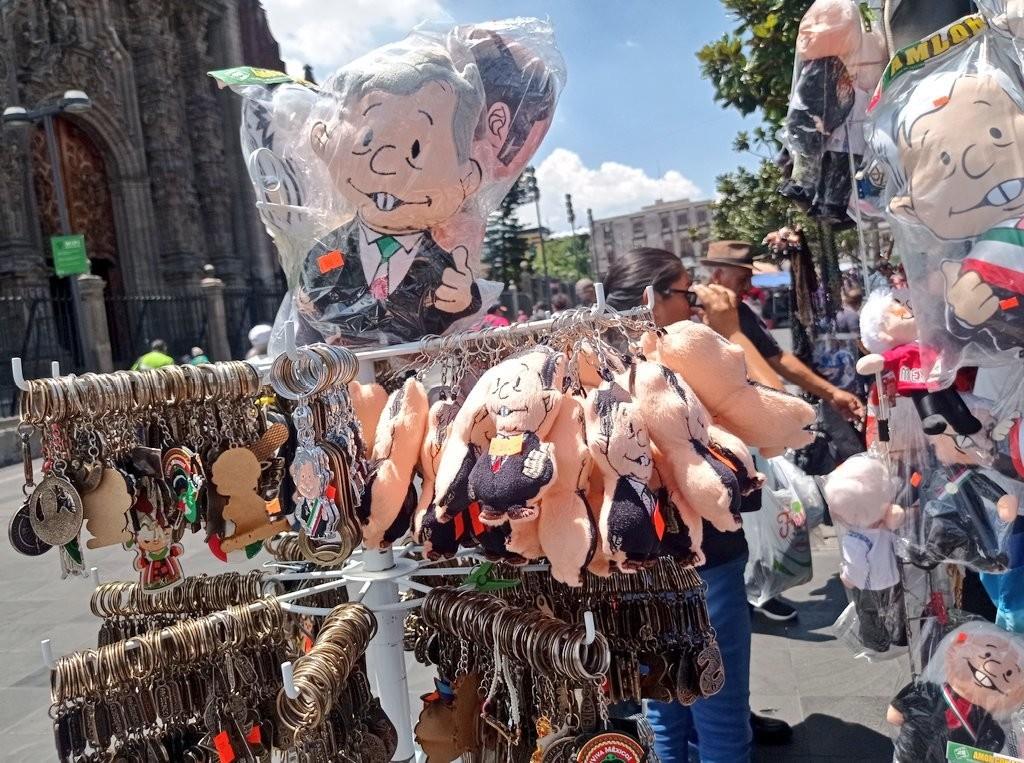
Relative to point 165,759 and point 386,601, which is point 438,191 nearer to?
point 386,601

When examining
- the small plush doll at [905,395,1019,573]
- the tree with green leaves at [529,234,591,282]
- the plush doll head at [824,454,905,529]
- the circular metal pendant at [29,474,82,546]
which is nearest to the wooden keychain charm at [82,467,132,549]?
the circular metal pendant at [29,474,82,546]

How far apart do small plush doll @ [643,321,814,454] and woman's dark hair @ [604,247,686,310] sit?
2.23 feet

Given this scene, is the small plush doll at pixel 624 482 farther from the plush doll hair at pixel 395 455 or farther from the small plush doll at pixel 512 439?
the plush doll hair at pixel 395 455

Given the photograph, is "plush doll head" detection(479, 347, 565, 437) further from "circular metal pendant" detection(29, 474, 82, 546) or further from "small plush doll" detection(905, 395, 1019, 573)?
"small plush doll" detection(905, 395, 1019, 573)

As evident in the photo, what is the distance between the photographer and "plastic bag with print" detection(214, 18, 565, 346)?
1810 millimetres

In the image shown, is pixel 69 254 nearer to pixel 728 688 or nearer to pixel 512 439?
pixel 728 688

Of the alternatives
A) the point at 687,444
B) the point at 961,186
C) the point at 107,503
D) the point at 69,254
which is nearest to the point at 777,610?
the point at 961,186

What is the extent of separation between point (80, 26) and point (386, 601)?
16.1 m

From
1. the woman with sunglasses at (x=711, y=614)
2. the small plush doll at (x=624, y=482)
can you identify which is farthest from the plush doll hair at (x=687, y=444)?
the woman with sunglasses at (x=711, y=614)

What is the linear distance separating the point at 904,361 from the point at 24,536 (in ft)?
7.09

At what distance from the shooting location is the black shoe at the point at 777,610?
3660 mm

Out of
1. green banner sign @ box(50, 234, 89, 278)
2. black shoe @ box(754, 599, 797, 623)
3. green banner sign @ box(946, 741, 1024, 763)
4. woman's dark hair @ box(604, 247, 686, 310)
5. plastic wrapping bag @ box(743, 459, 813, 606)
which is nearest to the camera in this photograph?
green banner sign @ box(946, 741, 1024, 763)

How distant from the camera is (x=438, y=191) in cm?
188

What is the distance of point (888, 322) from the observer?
7.21 feet
